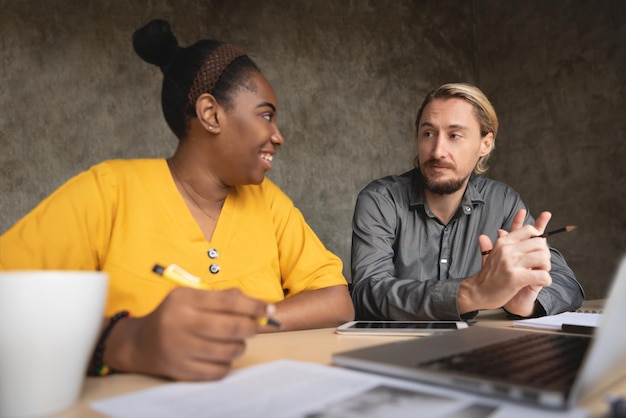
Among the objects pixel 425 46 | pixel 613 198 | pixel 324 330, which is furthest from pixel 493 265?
pixel 425 46

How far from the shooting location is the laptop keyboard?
50 centimetres

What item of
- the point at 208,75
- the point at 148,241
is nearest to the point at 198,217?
the point at 148,241

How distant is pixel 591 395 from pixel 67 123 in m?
2.68

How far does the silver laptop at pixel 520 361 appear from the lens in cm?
45

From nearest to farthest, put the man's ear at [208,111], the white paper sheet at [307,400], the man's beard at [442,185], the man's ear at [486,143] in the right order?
the white paper sheet at [307,400]
the man's ear at [208,111]
the man's beard at [442,185]
the man's ear at [486,143]

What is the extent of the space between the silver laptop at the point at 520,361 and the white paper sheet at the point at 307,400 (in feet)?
0.04

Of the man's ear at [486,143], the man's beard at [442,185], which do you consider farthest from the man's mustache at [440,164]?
the man's ear at [486,143]

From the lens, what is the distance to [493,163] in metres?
3.59

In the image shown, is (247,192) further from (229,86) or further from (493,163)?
(493,163)

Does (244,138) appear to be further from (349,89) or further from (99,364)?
(349,89)

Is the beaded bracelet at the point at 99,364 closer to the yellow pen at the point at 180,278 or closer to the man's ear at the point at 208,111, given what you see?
the yellow pen at the point at 180,278

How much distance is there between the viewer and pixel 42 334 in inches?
18.2

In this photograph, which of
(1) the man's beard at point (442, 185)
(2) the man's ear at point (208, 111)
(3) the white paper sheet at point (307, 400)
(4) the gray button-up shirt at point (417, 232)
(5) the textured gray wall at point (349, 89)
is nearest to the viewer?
(3) the white paper sheet at point (307, 400)

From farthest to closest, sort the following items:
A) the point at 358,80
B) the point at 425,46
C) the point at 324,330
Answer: the point at 425,46, the point at 358,80, the point at 324,330
